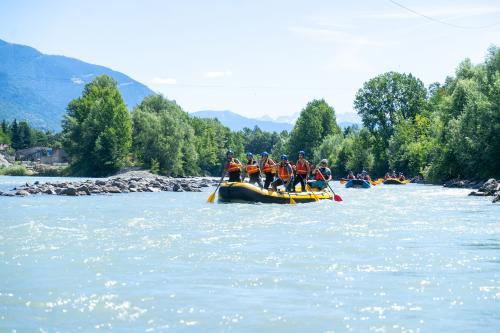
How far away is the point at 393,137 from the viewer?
8019cm

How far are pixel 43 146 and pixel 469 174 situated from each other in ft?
453

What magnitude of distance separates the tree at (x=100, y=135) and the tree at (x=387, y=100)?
31.2 meters

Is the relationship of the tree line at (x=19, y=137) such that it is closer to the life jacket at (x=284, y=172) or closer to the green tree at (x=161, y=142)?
the green tree at (x=161, y=142)

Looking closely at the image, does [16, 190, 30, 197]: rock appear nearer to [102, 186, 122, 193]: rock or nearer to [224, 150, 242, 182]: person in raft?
[102, 186, 122, 193]: rock

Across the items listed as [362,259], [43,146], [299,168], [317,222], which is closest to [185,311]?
[362,259]

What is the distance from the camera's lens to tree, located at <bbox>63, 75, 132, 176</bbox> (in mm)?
83875

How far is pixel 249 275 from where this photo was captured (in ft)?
36.9

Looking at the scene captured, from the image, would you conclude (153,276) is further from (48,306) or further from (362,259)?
(362,259)

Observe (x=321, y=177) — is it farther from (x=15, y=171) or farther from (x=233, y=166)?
(x=15, y=171)

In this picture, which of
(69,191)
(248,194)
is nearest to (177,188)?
(69,191)

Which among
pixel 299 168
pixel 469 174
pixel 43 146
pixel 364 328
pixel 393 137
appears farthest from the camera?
pixel 43 146

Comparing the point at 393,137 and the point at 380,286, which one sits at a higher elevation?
the point at 393,137

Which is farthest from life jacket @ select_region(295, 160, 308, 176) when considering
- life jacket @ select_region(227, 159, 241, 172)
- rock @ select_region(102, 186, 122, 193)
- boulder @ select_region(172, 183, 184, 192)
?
boulder @ select_region(172, 183, 184, 192)

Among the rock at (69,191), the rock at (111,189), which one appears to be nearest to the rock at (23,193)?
the rock at (69,191)
